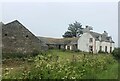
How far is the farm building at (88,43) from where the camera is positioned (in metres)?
43.1

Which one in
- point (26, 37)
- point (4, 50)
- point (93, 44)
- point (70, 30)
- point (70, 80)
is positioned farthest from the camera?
point (70, 30)

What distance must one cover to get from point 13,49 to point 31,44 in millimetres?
2497

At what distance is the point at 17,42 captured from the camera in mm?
26750

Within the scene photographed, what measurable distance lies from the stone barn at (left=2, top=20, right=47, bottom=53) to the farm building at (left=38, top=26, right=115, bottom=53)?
16036 mm

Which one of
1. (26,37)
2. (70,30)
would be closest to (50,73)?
(26,37)

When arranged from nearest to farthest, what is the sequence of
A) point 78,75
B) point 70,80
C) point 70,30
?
point 70,80
point 78,75
point 70,30

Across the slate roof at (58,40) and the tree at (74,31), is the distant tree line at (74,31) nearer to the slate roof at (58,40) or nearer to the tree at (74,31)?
the tree at (74,31)

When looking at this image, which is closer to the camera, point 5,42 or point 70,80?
point 70,80

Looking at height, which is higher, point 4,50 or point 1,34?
point 1,34

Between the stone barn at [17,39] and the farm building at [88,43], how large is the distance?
631 inches

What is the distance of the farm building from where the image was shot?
4312 centimetres

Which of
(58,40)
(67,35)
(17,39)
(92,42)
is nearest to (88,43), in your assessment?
(92,42)

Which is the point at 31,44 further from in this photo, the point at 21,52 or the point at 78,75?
the point at 78,75

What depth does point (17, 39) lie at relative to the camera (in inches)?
1061
